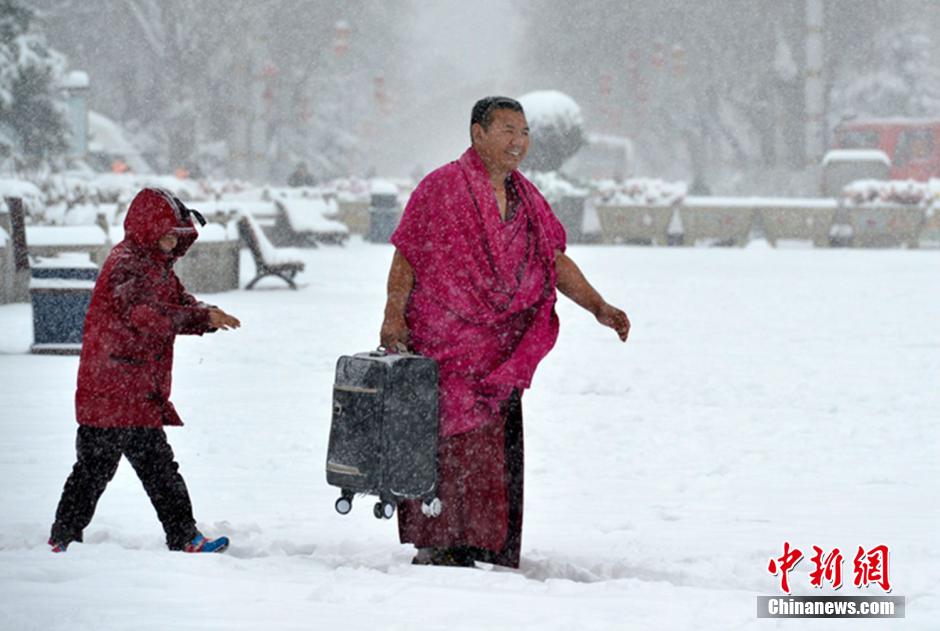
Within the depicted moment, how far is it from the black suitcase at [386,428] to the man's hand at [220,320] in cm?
37

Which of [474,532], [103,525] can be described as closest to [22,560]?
[103,525]

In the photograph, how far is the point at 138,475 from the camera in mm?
5281

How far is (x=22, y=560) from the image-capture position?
4820mm

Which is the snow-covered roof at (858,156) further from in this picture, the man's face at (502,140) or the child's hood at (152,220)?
the child's hood at (152,220)

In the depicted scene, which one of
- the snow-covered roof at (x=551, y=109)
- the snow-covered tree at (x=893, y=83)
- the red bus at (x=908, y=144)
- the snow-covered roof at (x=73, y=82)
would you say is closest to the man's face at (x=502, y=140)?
the snow-covered roof at (x=551, y=109)

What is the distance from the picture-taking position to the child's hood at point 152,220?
515 cm

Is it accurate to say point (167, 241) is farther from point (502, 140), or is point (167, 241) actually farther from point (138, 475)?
point (502, 140)

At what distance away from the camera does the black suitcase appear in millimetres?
4895

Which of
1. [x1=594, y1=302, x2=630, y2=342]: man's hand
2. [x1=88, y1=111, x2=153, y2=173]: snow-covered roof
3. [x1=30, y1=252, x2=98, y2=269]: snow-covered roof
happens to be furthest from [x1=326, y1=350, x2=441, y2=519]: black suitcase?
[x1=88, y1=111, x2=153, y2=173]: snow-covered roof

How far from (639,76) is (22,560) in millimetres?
47894

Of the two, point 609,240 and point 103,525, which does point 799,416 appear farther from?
point 609,240

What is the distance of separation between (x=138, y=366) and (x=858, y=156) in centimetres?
3414

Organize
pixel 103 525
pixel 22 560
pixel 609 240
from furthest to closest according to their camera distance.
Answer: pixel 609 240 → pixel 103 525 → pixel 22 560

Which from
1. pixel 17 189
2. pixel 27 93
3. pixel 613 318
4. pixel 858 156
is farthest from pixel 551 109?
pixel 613 318
